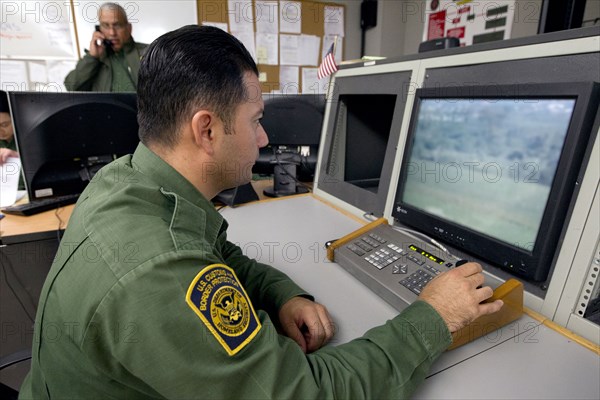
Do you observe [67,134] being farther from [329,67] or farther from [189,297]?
[189,297]

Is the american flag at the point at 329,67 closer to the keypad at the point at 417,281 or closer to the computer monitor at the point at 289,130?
the computer monitor at the point at 289,130

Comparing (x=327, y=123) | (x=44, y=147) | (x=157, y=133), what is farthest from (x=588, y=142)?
(x=44, y=147)

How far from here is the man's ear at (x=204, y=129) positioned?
613mm

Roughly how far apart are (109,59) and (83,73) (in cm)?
20

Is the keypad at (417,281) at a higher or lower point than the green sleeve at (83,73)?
lower

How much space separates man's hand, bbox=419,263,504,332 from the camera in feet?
1.99

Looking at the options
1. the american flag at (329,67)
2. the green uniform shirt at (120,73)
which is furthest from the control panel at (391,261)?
the green uniform shirt at (120,73)

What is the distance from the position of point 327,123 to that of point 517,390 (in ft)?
3.63

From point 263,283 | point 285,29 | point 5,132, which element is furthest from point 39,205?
point 285,29

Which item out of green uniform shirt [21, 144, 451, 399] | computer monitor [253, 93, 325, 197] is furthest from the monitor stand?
green uniform shirt [21, 144, 451, 399]

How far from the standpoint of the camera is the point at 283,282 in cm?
80

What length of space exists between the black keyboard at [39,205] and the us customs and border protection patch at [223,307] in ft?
4.50

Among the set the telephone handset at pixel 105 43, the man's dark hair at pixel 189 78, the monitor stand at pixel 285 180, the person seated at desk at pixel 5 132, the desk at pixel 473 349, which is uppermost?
the telephone handset at pixel 105 43

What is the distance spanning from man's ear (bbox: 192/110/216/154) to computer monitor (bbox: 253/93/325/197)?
106 cm
